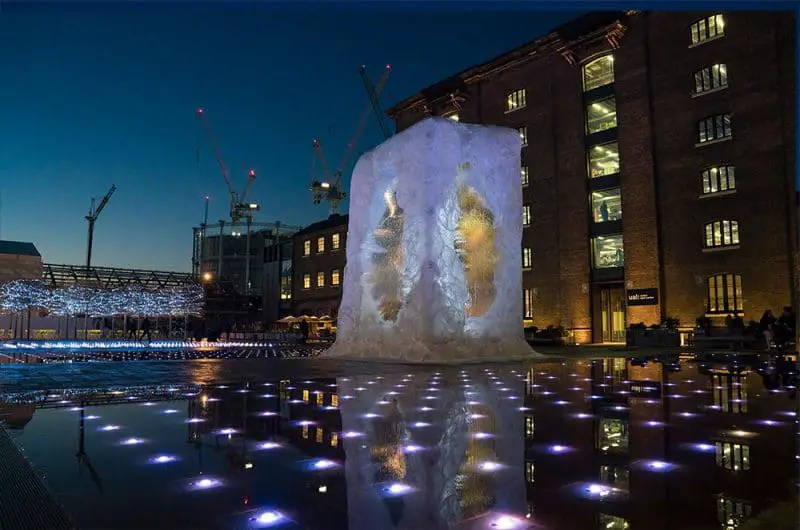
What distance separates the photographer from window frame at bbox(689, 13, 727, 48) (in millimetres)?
26359

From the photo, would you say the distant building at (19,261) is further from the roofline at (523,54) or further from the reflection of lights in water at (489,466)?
the reflection of lights in water at (489,466)

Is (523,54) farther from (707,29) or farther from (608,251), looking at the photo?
(608,251)

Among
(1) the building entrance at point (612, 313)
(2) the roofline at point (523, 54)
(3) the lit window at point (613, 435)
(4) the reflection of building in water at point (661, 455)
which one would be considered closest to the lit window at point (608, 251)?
(1) the building entrance at point (612, 313)

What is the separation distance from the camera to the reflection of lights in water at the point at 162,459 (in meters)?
4.20

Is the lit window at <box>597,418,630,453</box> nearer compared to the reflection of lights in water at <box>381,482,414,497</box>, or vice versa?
the reflection of lights in water at <box>381,482,414,497</box>

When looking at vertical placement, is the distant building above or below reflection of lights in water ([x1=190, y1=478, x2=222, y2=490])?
above

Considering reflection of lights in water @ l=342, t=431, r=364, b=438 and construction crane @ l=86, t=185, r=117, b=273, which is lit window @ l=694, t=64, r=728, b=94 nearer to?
reflection of lights in water @ l=342, t=431, r=364, b=438

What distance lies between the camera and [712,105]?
26.8 m

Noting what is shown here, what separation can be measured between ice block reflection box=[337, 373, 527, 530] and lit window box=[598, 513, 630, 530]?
42 cm

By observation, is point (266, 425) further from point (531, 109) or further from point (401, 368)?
point (531, 109)

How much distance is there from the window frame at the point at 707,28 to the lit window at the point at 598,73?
443 centimetres

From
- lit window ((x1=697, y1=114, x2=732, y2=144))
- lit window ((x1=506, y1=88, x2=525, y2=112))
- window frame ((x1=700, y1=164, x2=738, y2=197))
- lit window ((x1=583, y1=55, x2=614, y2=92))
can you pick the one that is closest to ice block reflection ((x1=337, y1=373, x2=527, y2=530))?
window frame ((x1=700, y1=164, x2=738, y2=197))

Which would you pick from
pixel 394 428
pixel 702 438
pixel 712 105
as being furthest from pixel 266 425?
pixel 712 105

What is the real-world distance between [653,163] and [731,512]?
29.2m
